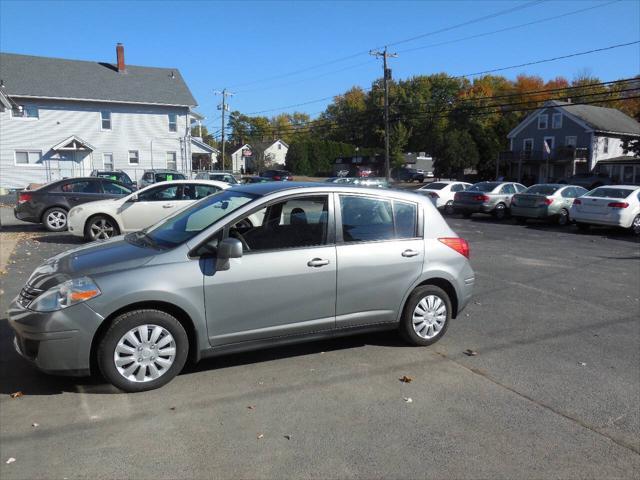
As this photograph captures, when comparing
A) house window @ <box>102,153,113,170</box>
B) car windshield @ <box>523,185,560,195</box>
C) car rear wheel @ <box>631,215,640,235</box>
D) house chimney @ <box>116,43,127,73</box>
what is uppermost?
house chimney @ <box>116,43,127,73</box>

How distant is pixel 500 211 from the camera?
22.2 m

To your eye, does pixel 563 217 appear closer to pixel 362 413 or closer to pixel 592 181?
pixel 362 413

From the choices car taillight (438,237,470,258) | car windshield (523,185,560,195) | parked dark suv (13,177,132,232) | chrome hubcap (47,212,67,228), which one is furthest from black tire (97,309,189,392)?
car windshield (523,185,560,195)

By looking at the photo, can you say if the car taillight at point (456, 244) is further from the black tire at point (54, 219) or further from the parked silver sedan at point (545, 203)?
the parked silver sedan at point (545, 203)

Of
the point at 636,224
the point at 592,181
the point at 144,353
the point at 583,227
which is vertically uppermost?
the point at 592,181

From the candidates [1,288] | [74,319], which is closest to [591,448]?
[74,319]

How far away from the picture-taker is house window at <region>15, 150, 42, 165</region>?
35906 millimetres

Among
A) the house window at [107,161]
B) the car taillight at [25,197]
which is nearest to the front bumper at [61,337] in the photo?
the car taillight at [25,197]

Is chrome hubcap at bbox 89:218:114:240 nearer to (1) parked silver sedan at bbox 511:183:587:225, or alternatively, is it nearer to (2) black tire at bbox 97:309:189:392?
(2) black tire at bbox 97:309:189:392

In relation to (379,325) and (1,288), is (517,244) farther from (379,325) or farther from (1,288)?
(1,288)

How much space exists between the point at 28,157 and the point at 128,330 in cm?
3720

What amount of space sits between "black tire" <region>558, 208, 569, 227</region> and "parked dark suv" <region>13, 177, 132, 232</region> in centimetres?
1582

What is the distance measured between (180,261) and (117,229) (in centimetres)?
837

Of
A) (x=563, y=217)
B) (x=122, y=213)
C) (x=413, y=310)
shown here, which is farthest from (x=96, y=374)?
(x=563, y=217)
